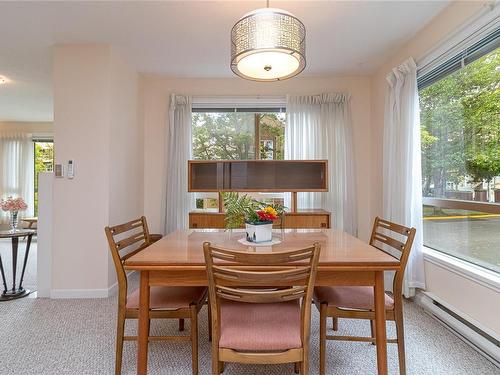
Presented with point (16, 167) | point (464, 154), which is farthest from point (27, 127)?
point (464, 154)

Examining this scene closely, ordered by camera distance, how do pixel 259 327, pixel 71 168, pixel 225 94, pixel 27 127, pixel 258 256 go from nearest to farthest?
pixel 258 256 → pixel 259 327 → pixel 71 168 → pixel 225 94 → pixel 27 127

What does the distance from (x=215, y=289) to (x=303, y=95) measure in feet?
9.91

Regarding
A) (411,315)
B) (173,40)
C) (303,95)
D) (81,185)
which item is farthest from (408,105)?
(81,185)

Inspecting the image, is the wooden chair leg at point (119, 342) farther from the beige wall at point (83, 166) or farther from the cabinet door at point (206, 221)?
the cabinet door at point (206, 221)

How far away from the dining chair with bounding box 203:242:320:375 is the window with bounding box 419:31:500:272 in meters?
1.54

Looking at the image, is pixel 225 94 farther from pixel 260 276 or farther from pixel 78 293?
pixel 260 276

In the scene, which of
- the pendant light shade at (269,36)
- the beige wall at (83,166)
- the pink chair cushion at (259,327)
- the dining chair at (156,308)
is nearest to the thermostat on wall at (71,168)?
the beige wall at (83,166)

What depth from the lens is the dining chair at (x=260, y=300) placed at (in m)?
1.21

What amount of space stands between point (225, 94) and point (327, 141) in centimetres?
142

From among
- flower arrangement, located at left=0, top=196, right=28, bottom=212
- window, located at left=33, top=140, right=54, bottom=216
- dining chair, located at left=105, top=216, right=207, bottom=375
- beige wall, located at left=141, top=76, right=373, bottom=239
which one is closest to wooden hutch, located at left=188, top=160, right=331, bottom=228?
beige wall, located at left=141, top=76, right=373, bottom=239

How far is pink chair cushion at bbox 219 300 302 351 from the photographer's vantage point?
4.18 feet

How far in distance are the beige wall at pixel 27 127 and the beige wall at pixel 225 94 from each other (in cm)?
371

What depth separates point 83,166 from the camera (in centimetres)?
289

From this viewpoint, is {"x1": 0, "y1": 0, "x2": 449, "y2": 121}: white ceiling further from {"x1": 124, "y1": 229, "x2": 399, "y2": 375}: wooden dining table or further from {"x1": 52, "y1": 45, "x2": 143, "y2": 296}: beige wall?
{"x1": 124, "y1": 229, "x2": 399, "y2": 375}: wooden dining table
